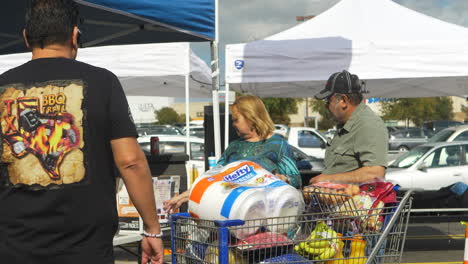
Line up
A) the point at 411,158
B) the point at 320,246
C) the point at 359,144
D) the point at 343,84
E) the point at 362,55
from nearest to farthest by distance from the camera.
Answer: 1. the point at 320,246
2. the point at 359,144
3. the point at 343,84
4. the point at 362,55
5. the point at 411,158

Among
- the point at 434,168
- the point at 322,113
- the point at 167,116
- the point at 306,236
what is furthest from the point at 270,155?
the point at 167,116

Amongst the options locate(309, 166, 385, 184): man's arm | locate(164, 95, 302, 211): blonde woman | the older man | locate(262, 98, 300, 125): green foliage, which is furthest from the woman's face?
locate(262, 98, 300, 125): green foliage

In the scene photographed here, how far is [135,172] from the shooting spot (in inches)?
88.3

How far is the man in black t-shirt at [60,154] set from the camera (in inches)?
82.9

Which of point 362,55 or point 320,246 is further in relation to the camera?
point 362,55

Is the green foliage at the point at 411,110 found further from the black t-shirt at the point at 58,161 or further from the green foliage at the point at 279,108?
the black t-shirt at the point at 58,161

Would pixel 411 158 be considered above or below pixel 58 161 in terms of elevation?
below

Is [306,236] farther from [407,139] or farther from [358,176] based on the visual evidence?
[407,139]

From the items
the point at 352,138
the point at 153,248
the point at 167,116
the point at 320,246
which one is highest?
the point at 352,138

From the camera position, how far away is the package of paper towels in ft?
9.12

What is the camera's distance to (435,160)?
38.7 ft

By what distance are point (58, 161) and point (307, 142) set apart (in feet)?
53.0

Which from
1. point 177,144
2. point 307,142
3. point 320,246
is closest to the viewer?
point 320,246

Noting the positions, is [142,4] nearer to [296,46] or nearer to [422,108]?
[296,46]
